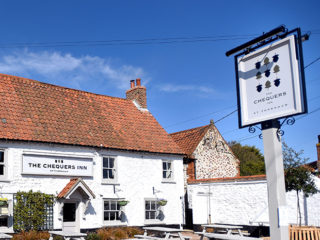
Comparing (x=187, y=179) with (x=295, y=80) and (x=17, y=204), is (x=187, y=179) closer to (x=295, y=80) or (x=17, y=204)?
(x=17, y=204)

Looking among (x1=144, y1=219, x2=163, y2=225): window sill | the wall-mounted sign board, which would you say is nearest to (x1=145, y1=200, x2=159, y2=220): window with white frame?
(x1=144, y1=219, x2=163, y2=225): window sill

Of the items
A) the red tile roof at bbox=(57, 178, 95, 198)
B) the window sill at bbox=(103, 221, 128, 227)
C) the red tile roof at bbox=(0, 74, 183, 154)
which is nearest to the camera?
the red tile roof at bbox=(57, 178, 95, 198)

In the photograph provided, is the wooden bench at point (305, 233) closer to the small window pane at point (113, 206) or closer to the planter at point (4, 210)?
the small window pane at point (113, 206)

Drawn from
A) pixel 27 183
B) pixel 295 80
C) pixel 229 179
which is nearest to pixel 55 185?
pixel 27 183

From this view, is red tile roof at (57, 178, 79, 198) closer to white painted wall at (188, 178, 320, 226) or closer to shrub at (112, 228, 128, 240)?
shrub at (112, 228, 128, 240)

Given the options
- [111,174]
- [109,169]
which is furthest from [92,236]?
[109,169]

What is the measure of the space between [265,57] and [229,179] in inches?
552

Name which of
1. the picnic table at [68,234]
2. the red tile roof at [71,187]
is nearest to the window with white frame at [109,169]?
the red tile roof at [71,187]

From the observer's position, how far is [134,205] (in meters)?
22.8

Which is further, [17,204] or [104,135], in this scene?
[104,135]

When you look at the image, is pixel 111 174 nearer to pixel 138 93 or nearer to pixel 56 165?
pixel 56 165

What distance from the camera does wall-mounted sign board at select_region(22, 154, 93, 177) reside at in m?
19.0

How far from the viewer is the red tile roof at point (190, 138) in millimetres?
27519

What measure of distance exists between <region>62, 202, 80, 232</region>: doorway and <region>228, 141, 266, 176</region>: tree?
27206 millimetres
